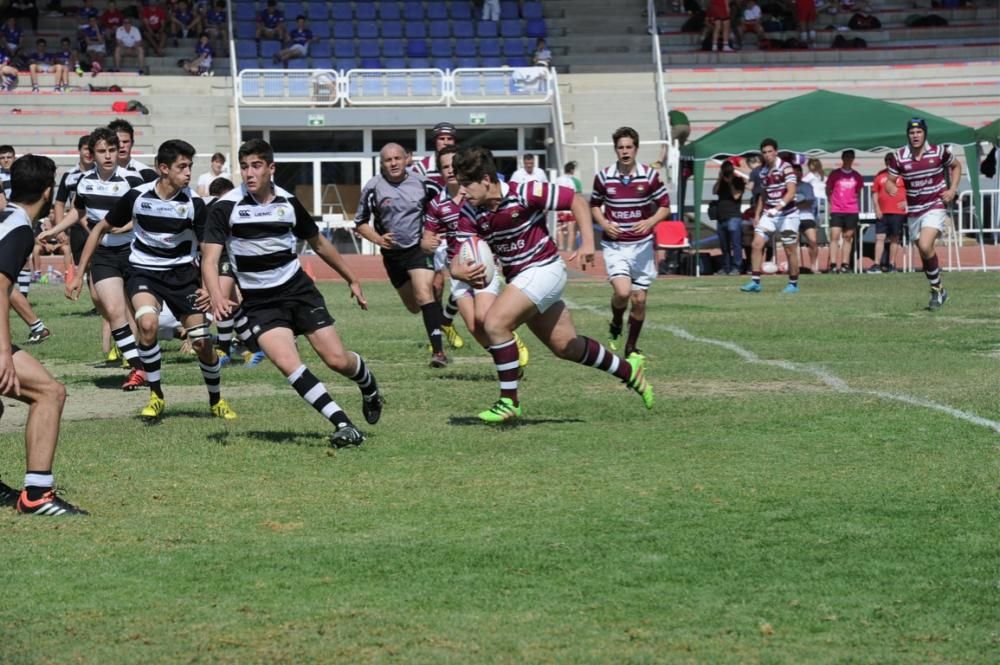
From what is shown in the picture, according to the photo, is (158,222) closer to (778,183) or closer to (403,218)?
(403,218)

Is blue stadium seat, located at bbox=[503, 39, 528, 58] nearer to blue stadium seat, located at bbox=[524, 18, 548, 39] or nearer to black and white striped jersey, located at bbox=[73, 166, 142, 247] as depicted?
blue stadium seat, located at bbox=[524, 18, 548, 39]

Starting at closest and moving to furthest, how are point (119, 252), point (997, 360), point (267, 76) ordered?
point (119, 252) → point (997, 360) → point (267, 76)

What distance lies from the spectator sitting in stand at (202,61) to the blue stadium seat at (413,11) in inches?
219

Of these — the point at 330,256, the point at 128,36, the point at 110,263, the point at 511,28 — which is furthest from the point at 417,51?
the point at 330,256

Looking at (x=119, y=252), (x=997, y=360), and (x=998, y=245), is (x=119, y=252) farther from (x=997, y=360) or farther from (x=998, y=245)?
(x=998, y=245)

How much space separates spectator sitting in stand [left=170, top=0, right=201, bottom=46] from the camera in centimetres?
4209

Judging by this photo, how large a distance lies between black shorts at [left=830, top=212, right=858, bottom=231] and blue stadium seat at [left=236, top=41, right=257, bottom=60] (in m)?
17.8

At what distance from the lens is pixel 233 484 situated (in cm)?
843

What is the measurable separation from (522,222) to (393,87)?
28.2m

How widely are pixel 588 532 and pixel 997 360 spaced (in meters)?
7.67

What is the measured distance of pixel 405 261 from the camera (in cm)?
1459

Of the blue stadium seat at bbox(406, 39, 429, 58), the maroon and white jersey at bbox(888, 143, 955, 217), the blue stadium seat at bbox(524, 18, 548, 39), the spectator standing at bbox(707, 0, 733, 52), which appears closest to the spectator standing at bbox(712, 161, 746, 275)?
the maroon and white jersey at bbox(888, 143, 955, 217)

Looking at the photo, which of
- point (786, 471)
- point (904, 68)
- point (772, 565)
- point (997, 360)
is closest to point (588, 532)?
point (772, 565)

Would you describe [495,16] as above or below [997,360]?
above
